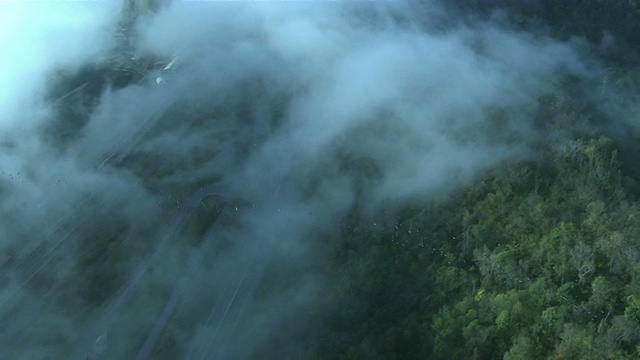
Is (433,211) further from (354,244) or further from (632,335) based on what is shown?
(632,335)

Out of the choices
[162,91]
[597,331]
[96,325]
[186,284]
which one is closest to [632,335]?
[597,331]

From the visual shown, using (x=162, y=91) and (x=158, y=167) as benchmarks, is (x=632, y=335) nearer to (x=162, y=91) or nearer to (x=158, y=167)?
(x=158, y=167)

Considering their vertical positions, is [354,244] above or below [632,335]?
below

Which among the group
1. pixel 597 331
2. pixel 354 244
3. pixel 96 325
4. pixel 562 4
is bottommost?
pixel 96 325

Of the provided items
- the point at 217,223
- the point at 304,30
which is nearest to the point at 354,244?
the point at 217,223

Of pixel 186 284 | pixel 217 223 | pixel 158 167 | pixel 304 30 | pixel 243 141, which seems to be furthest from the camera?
pixel 304 30

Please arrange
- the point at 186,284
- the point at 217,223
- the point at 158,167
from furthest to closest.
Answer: the point at 158,167 → the point at 217,223 → the point at 186,284

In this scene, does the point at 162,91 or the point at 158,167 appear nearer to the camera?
the point at 158,167

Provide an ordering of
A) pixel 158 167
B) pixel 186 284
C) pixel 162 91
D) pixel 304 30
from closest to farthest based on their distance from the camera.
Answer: pixel 186 284, pixel 158 167, pixel 162 91, pixel 304 30

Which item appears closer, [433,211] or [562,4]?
[433,211]
